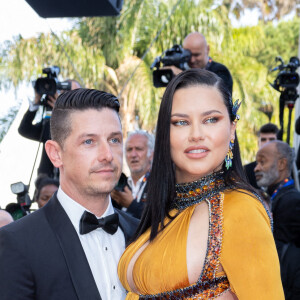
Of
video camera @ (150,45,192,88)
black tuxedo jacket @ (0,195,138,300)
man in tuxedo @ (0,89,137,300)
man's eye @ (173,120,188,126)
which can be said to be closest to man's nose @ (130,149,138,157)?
video camera @ (150,45,192,88)

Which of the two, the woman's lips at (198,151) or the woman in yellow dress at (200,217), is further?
the woman's lips at (198,151)

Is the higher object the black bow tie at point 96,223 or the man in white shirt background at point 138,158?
the man in white shirt background at point 138,158

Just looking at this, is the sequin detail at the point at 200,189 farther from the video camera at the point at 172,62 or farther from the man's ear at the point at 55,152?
the video camera at the point at 172,62

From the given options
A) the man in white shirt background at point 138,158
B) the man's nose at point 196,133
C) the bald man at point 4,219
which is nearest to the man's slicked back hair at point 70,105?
the man's nose at point 196,133

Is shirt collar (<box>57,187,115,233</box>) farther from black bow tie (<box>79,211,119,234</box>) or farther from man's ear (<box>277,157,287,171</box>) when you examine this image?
man's ear (<box>277,157,287,171</box>)

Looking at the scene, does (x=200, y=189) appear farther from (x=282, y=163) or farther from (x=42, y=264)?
(x=282, y=163)

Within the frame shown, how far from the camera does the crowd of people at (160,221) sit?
1867 mm

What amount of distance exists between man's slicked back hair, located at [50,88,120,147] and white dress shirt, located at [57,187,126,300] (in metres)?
0.26

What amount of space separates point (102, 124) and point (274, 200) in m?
2.68

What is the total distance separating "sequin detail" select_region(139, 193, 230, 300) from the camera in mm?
1867

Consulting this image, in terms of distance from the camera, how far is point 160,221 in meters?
2.20

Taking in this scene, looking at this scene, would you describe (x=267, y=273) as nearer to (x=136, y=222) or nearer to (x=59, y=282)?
(x=59, y=282)

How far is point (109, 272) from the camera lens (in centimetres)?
226

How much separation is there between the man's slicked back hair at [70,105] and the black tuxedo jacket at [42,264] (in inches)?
15.6
